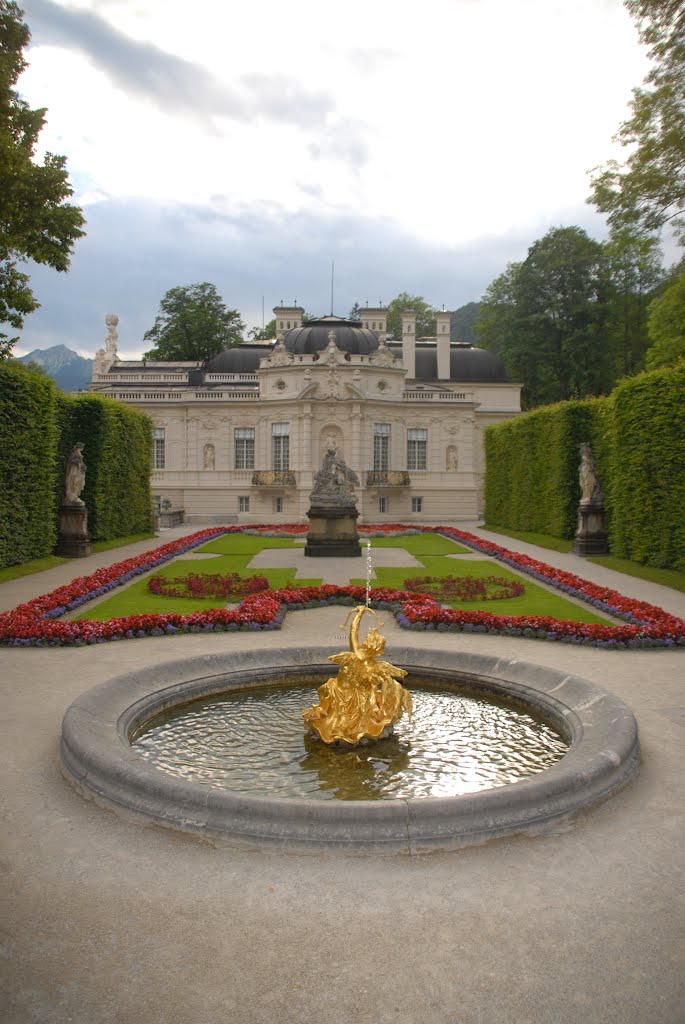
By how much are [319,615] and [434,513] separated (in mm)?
31649

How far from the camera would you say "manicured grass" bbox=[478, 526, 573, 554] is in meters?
26.8

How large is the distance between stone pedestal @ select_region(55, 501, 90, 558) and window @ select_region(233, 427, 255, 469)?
2113 centimetres

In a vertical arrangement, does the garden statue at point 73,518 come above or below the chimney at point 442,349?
below

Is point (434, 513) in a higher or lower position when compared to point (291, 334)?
lower

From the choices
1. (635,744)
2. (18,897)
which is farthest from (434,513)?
(18,897)

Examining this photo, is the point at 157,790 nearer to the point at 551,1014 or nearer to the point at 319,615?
the point at 551,1014

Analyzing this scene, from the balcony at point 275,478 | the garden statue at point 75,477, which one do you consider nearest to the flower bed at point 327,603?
the garden statue at point 75,477

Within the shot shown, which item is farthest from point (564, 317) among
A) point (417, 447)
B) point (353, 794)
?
point (353, 794)

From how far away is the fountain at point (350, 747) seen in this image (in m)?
5.35

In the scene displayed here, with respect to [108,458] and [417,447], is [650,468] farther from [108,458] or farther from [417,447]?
[417,447]

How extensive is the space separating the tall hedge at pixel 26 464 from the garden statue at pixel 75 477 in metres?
1.24

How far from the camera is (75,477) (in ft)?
80.0

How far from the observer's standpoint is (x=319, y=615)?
1435cm

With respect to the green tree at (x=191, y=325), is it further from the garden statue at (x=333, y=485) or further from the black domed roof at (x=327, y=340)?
the garden statue at (x=333, y=485)
